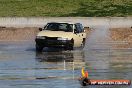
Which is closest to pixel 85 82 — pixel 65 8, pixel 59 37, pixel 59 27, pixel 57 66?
pixel 57 66

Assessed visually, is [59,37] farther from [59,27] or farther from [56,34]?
[59,27]

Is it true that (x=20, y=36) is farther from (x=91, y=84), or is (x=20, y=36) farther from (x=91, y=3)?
(x=91, y=84)

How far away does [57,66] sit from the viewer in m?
21.7

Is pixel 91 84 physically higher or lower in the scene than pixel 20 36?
higher

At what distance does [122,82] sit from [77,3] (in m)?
46.1

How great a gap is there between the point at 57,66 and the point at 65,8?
38055 millimetres

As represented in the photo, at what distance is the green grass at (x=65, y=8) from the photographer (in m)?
56.4

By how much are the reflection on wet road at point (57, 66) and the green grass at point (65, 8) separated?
2454 cm

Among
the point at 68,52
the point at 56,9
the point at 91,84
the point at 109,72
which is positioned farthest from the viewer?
the point at 56,9

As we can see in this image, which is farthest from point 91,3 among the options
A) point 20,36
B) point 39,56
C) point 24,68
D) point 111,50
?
point 24,68

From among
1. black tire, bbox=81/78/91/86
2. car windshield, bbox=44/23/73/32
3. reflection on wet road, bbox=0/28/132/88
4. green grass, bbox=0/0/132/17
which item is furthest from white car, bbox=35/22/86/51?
green grass, bbox=0/0/132/17

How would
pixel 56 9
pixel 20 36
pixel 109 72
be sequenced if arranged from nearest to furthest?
pixel 109 72 → pixel 20 36 → pixel 56 9

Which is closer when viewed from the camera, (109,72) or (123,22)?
(109,72)

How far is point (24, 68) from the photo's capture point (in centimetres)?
2080
